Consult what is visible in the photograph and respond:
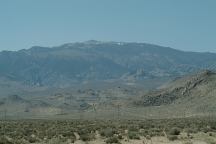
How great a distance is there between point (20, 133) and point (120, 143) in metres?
11.2

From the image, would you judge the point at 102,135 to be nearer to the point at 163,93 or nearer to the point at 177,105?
the point at 177,105

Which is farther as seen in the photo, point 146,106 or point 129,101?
point 129,101

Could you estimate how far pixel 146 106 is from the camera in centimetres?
17175

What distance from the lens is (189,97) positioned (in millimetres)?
167000

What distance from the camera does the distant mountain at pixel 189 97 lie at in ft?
492

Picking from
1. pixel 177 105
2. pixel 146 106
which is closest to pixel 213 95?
pixel 177 105

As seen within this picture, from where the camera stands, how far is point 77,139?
41.2 m

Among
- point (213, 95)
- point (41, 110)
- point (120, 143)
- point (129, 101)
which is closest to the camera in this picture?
point (120, 143)

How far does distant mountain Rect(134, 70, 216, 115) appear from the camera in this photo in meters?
150

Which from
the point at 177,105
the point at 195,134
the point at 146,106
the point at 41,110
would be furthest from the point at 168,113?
the point at 195,134

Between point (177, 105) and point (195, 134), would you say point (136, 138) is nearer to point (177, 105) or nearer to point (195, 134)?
point (195, 134)

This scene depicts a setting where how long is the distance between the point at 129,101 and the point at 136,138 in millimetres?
143505

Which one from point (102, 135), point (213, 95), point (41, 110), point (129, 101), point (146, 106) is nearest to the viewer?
point (102, 135)

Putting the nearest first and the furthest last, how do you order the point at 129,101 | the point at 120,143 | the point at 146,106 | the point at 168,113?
the point at 120,143
the point at 168,113
the point at 146,106
the point at 129,101
